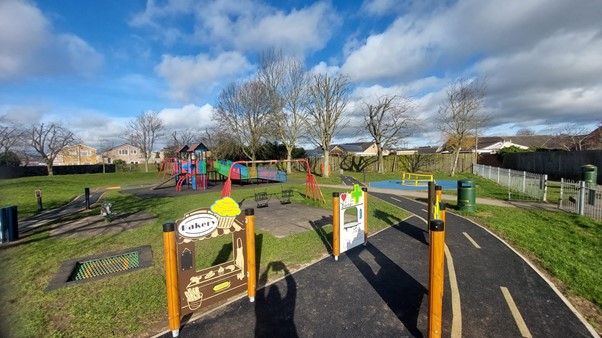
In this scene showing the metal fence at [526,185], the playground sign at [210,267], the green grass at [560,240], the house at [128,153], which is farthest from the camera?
the house at [128,153]

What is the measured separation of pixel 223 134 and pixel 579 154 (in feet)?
125

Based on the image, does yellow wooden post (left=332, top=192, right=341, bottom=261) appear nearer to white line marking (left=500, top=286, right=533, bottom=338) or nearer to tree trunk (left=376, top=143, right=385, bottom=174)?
white line marking (left=500, top=286, right=533, bottom=338)

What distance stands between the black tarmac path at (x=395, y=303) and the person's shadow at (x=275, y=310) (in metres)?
0.01

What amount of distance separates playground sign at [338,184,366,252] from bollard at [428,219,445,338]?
2.84m

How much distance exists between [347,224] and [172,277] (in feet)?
13.2

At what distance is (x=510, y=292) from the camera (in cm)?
472

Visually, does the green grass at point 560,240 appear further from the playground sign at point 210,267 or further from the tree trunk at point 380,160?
the tree trunk at point 380,160

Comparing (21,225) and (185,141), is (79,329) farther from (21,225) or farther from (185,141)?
(185,141)

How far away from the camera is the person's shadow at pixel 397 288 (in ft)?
13.3

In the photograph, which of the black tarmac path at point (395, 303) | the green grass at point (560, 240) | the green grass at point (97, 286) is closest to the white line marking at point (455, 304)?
the black tarmac path at point (395, 303)

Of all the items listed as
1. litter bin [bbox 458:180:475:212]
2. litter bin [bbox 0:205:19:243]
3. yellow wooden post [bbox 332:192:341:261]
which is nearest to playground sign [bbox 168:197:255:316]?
yellow wooden post [bbox 332:192:341:261]

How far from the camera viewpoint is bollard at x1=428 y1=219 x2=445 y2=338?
3.40 m

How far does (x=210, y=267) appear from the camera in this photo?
4281 millimetres

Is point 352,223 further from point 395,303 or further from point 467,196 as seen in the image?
point 467,196
